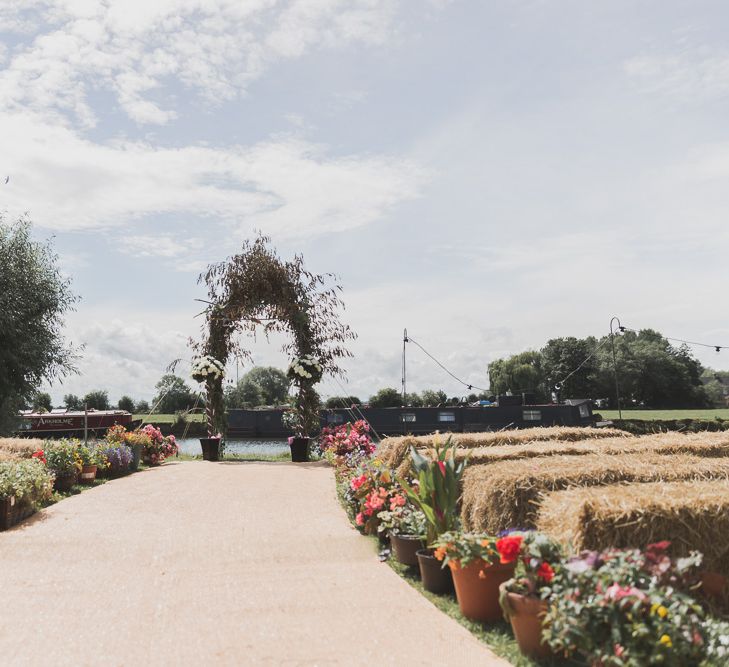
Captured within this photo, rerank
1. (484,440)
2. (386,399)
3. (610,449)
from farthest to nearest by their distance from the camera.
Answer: (386,399) → (484,440) → (610,449)

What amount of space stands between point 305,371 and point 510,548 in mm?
11026

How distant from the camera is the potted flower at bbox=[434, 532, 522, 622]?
3.98 m

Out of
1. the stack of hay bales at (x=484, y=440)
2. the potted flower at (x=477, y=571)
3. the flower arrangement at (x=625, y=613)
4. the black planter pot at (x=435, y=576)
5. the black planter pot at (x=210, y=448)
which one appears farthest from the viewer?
the black planter pot at (x=210, y=448)

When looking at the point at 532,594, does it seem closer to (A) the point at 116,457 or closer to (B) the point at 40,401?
(A) the point at 116,457

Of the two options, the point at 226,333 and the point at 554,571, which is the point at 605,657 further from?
the point at 226,333

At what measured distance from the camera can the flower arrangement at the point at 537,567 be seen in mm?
3408

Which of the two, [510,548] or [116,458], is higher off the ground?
[510,548]

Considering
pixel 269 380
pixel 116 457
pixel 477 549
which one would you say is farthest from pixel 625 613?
pixel 269 380

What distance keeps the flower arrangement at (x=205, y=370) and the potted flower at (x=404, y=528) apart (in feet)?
30.7

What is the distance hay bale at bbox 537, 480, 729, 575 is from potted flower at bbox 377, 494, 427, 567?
1.52 meters

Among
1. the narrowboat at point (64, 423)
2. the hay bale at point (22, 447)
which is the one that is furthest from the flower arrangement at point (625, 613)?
the narrowboat at point (64, 423)

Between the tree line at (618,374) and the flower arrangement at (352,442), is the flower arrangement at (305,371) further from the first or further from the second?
the tree line at (618,374)

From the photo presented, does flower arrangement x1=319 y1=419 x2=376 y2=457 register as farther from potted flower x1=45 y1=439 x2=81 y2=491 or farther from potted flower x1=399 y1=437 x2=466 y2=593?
potted flower x1=399 y1=437 x2=466 y2=593

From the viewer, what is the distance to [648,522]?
3.79 meters
